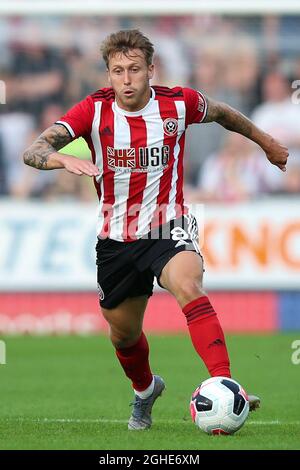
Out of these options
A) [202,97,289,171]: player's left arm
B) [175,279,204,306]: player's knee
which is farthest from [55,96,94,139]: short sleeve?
[175,279,204,306]: player's knee

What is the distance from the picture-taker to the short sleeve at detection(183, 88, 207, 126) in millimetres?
7270

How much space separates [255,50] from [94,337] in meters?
5.02

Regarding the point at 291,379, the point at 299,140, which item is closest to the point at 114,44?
the point at 291,379

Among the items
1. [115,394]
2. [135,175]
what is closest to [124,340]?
[135,175]

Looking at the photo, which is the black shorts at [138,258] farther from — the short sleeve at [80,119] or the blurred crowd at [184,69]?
the blurred crowd at [184,69]

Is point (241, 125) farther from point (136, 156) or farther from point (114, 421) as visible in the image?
point (114, 421)

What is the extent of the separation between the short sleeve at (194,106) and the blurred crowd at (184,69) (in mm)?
9531

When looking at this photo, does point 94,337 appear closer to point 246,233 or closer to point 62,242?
point 62,242

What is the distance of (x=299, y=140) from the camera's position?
16.8m

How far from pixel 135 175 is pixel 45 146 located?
0.65 m

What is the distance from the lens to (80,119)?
7.02 metres

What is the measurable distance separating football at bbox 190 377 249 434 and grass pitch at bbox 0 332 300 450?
7cm

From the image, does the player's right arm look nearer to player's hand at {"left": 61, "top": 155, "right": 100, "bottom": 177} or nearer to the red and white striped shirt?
player's hand at {"left": 61, "top": 155, "right": 100, "bottom": 177}

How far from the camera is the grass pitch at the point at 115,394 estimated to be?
6410 millimetres
